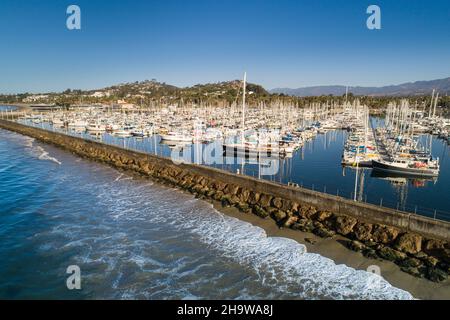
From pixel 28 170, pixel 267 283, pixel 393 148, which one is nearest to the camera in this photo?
pixel 267 283

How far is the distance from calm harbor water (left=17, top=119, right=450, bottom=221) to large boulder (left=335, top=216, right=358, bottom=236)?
9.95 feet

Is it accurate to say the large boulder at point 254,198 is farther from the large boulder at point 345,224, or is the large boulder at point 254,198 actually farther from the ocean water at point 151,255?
the large boulder at point 345,224

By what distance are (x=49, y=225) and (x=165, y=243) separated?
321 inches

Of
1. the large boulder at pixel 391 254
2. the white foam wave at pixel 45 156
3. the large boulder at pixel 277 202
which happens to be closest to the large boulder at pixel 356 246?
the large boulder at pixel 391 254

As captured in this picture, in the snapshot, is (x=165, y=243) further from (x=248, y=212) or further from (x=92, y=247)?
(x=248, y=212)

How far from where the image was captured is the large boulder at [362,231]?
15.9 meters

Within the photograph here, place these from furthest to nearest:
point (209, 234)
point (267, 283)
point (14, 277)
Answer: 1. point (209, 234)
2. point (14, 277)
3. point (267, 283)

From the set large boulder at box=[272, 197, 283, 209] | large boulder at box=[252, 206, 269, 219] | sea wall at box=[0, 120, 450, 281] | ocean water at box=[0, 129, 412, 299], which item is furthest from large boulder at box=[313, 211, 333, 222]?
large boulder at box=[252, 206, 269, 219]

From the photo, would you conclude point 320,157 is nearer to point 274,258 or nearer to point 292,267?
point 274,258

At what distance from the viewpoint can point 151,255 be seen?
15.4 meters

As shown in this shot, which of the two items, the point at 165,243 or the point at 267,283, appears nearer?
the point at 267,283

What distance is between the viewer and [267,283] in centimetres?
1290

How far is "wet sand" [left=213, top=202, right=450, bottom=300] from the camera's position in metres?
12.1

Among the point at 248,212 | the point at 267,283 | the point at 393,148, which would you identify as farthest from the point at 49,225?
the point at 393,148
